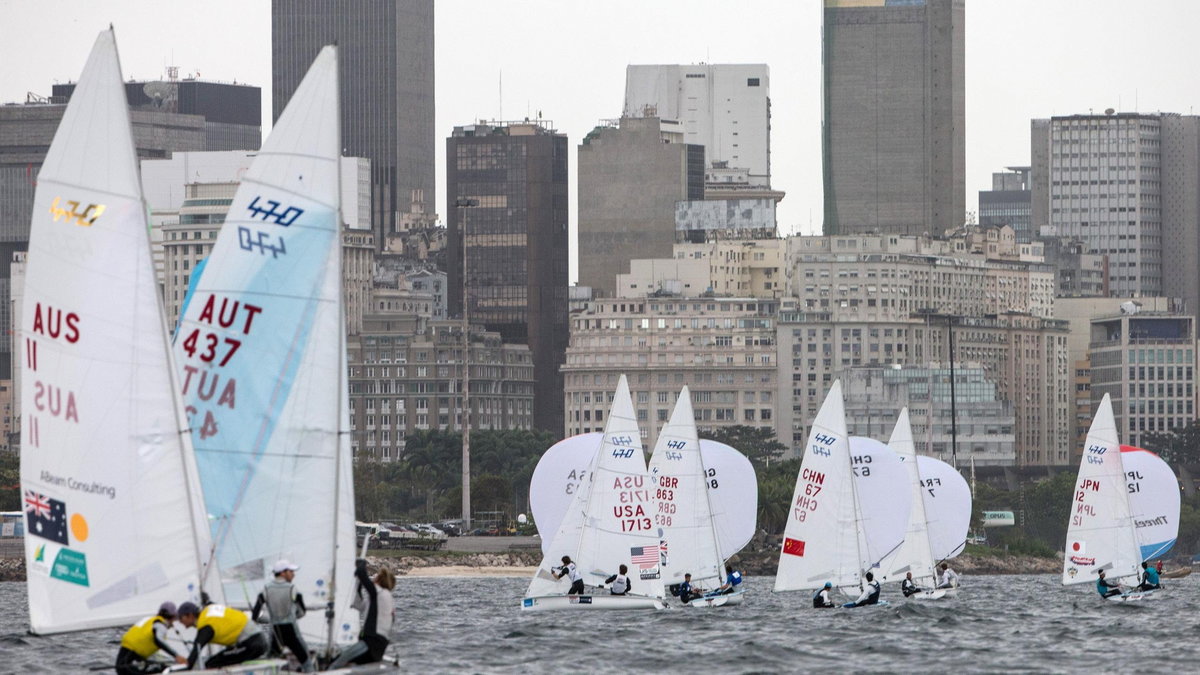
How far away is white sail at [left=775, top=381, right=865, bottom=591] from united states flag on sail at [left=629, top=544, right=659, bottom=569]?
5.21m

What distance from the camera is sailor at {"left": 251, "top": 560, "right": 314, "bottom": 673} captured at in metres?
34.1

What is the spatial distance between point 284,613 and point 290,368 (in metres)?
3.61

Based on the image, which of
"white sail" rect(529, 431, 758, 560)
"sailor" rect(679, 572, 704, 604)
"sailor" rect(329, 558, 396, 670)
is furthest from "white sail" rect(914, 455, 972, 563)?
"sailor" rect(329, 558, 396, 670)

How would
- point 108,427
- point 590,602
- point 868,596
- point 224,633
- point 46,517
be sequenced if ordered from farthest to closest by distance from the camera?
point 868,596
point 590,602
point 46,517
point 108,427
point 224,633

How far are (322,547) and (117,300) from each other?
4.66m

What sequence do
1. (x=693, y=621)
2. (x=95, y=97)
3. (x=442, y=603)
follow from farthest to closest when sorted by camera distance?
(x=442, y=603) < (x=693, y=621) < (x=95, y=97)

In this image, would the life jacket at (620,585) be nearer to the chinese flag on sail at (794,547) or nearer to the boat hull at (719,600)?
the boat hull at (719,600)

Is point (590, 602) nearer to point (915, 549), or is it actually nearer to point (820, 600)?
point (820, 600)

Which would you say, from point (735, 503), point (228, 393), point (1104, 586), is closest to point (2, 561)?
point (735, 503)

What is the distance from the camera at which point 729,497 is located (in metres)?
73.3

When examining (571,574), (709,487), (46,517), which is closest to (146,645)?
(46,517)

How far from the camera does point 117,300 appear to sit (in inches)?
1341

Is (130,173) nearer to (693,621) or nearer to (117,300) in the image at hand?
(117,300)

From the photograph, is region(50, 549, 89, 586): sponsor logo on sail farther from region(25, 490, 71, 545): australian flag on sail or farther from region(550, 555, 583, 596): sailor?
region(550, 555, 583, 596): sailor
